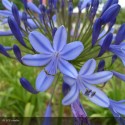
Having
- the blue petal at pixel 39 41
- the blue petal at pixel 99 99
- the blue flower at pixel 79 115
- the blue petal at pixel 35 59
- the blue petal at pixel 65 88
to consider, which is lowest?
the blue flower at pixel 79 115

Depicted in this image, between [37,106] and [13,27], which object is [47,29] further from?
[37,106]

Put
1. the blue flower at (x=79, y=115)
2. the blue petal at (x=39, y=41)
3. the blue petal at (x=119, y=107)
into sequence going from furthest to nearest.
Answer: the blue petal at (x=119, y=107), the blue flower at (x=79, y=115), the blue petal at (x=39, y=41)

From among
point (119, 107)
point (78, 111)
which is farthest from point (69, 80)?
point (119, 107)

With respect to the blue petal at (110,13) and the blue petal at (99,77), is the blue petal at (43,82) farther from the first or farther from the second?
the blue petal at (110,13)

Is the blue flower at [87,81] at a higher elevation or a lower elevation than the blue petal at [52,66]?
lower

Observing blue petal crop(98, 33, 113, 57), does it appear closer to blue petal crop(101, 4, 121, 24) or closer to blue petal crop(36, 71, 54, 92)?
blue petal crop(101, 4, 121, 24)

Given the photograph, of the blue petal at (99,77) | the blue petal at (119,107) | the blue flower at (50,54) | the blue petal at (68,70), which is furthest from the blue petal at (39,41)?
the blue petal at (119,107)

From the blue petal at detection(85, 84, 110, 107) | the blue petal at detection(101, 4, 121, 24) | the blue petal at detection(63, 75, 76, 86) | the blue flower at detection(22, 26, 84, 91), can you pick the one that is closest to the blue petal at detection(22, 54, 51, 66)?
the blue flower at detection(22, 26, 84, 91)
